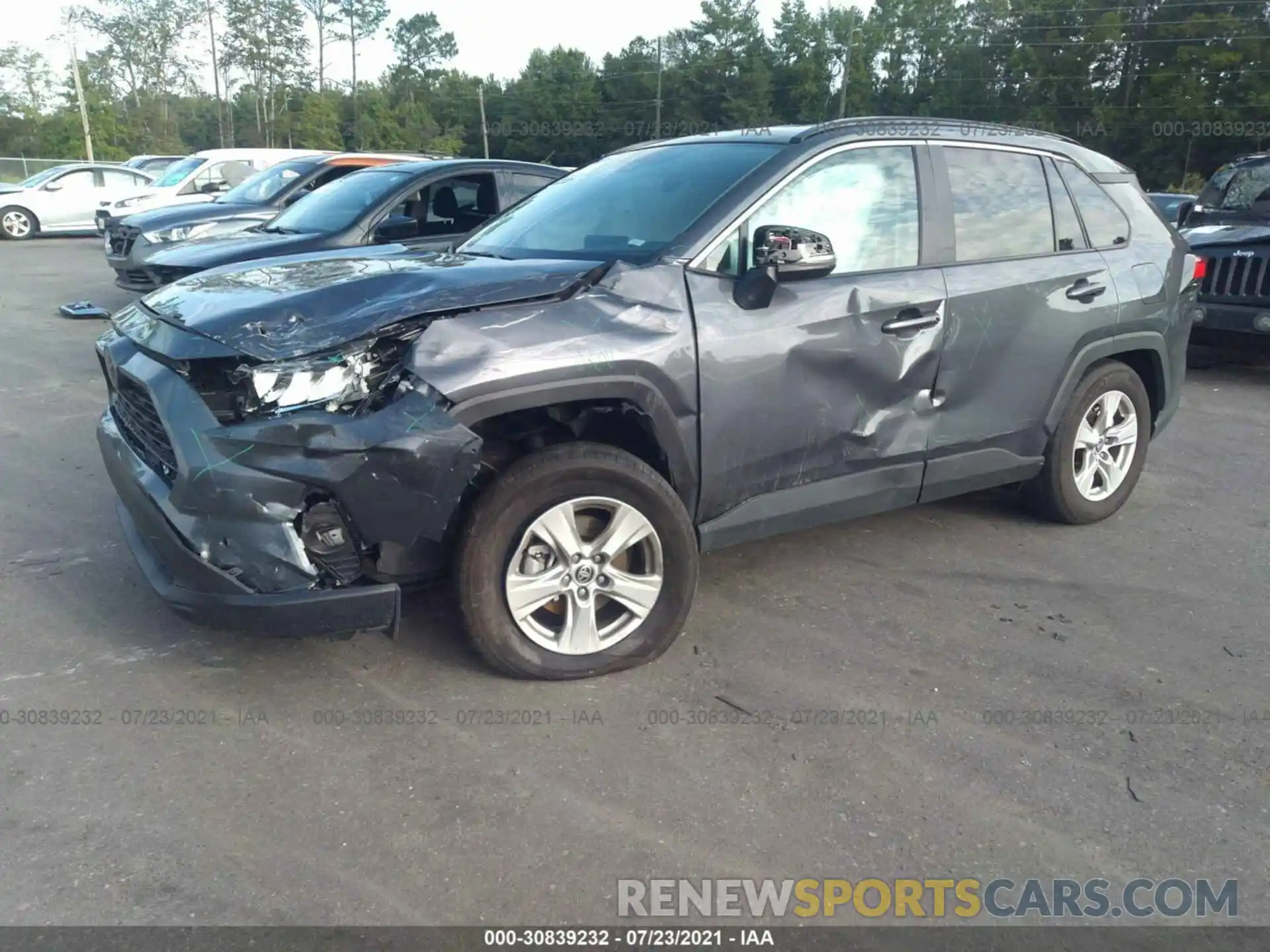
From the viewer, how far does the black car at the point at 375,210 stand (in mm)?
8172

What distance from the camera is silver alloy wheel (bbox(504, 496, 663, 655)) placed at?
3449 millimetres

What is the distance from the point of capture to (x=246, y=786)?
117 inches

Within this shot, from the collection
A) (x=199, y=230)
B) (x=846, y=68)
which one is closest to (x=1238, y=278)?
(x=199, y=230)

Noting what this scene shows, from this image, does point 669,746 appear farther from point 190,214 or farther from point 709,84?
point 709,84

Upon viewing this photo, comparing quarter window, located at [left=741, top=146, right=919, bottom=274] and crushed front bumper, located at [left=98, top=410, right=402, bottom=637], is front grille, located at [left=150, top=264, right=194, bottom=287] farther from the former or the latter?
quarter window, located at [left=741, top=146, right=919, bottom=274]

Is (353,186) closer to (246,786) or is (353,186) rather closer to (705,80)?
(246,786)

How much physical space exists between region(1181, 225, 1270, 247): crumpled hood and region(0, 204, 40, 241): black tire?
70.3ft

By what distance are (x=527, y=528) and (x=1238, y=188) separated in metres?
9.24

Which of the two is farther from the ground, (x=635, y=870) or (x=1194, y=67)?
(x=1194, y=67)

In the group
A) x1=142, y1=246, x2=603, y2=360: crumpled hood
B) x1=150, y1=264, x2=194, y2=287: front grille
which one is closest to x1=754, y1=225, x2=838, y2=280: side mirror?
x1=142, y1=246, x2=603, y2=360: crumpled hood

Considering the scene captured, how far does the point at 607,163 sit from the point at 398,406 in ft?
7.42

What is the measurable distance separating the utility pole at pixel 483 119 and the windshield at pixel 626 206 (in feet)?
170

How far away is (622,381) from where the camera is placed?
3449mm
